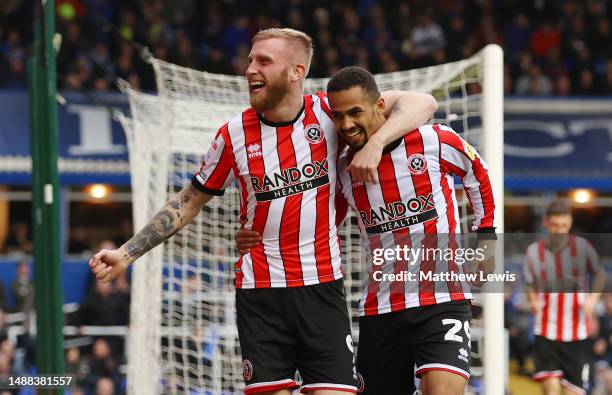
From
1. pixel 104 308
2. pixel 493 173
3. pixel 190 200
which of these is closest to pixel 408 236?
pixel 190 200

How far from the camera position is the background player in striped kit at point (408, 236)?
4.89 metres

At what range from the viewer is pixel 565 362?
339 inches

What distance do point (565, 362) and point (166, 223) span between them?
456cm

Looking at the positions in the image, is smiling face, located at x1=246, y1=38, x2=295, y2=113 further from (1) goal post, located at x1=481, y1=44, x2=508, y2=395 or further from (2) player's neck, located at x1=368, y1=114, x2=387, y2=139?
(1) goal post, located at x1=481, y1=44, x2=508, y2=395

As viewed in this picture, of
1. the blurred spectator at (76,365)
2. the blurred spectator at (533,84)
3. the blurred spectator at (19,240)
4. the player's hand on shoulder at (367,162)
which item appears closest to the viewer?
the player's hand on shoulder at (367,162)

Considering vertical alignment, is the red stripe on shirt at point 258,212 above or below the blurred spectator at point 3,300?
above

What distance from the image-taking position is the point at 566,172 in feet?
51.8

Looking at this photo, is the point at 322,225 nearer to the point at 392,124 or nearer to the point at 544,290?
the point at 392,124

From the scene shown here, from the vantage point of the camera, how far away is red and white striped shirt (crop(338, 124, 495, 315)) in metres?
4.98

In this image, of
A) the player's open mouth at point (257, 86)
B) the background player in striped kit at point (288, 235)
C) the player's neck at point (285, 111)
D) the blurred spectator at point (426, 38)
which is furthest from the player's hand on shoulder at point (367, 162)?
the blurred spectator at point (426, 38)

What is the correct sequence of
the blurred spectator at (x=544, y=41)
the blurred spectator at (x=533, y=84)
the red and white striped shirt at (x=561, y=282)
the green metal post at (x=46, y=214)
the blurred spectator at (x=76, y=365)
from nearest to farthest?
the green metal post at (x=46, y=214) → the red and white striped shirt at (x=561, y=282) → the blurred spectator at (x=76, y=365) → the blurred spectator at (x=533, y=84) → the blurred spectator at (x=544, y=41)

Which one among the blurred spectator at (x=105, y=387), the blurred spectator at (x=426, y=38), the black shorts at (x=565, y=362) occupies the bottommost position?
the blurred spectator at (x=105, y=387)

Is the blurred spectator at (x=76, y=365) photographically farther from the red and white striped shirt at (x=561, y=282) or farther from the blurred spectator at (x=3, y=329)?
the red and white striped shirt at (x=561, y=282)

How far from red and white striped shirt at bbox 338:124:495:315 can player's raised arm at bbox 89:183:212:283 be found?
721 millimetres
